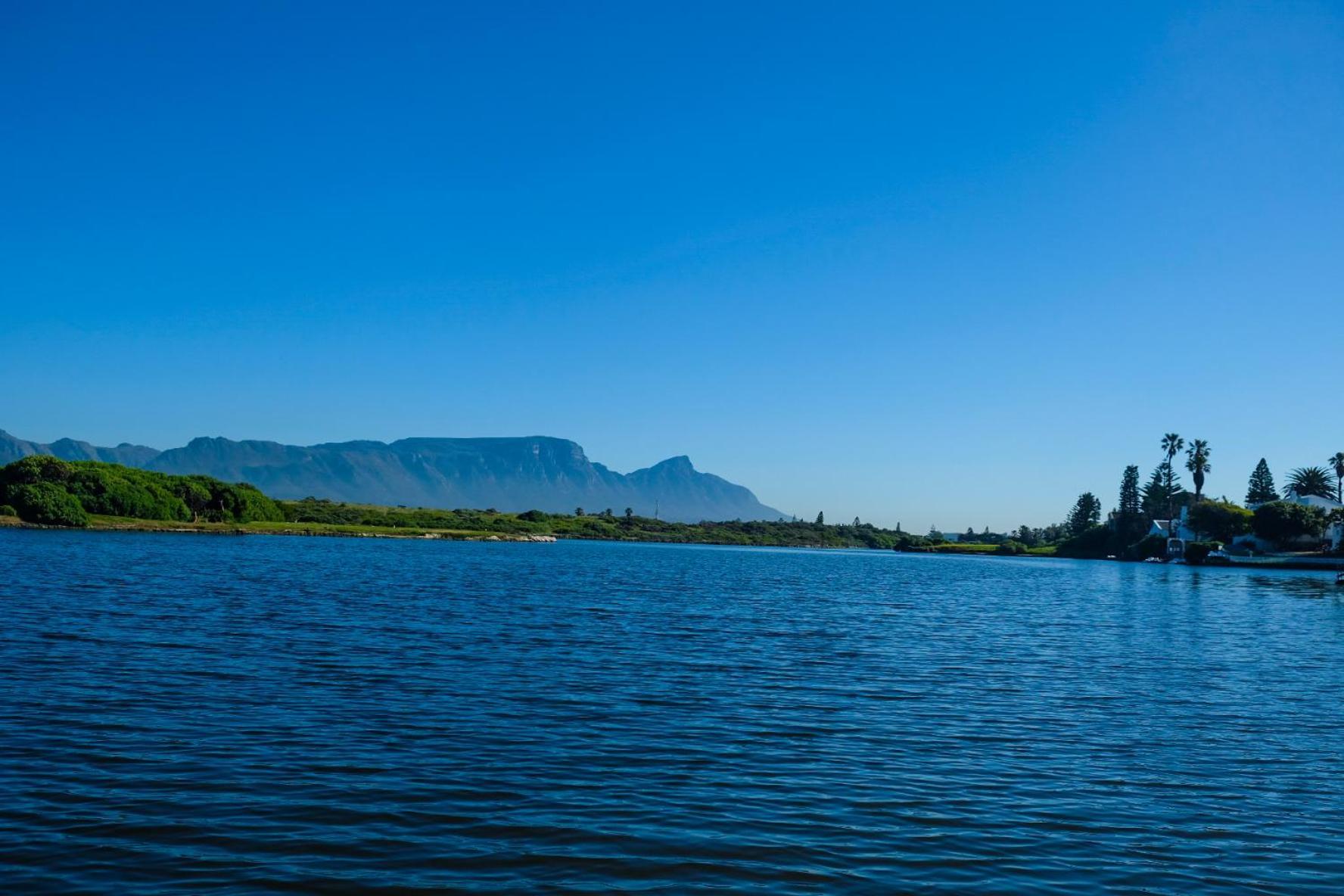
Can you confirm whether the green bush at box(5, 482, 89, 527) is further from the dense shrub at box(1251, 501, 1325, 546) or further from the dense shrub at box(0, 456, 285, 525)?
the dense shrub at box(1251, 501, 1325, 546)

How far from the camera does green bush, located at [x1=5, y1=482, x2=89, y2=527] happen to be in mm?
148000

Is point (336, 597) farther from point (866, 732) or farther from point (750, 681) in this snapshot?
point (866, 732)

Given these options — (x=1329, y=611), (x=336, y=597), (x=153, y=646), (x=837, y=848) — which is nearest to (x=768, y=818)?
(x=837, y=848)

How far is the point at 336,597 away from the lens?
2127 inches

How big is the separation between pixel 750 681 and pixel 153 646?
2000 centimetres

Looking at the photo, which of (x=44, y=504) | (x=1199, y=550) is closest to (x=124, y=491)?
(x=44, y=504)

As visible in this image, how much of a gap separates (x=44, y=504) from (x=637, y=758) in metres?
162

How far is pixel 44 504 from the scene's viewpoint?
148m

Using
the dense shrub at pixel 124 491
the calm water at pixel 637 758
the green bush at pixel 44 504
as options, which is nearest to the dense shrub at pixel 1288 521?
the calm water at pixel 637 758

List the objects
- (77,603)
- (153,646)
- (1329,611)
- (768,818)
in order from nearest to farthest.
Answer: (768,818)
(153,646)
(77,603)
(1329,611)

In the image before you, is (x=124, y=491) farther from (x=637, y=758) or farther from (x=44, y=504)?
(x=637, y=758)

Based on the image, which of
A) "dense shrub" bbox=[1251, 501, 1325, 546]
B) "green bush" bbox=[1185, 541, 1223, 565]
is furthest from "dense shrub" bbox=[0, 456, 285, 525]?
"dense shrub" bbox=[1251, 501, 1325, 546]

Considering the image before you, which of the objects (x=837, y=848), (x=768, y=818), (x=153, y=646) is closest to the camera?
(x=837, y=848)

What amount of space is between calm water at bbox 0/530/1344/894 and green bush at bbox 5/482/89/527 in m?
123
